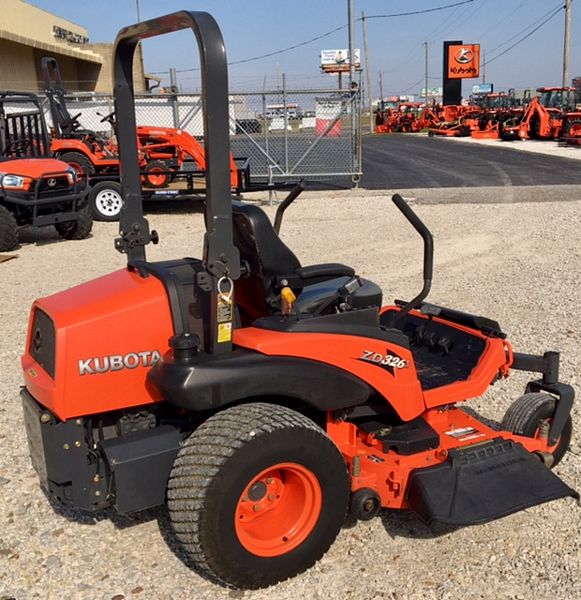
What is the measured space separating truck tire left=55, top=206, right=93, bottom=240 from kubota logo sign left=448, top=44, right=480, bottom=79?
→ 4883 cm

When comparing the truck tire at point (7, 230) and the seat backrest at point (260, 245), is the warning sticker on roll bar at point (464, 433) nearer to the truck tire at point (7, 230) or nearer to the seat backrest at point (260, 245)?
the seat backrest at point (260, 245)

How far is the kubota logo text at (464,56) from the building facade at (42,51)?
27275 mm

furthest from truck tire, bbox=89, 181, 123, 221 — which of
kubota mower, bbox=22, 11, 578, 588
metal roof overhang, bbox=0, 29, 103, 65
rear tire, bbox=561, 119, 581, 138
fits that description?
rear tire, bbox=561, 119, 581, 138

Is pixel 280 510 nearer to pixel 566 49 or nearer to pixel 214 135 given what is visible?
pixel 214 135

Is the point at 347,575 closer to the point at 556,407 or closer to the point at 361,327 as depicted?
the point at 361,327

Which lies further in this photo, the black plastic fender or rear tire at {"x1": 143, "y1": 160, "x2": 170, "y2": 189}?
rear tire at {"x1": 143, "y1": 160, "x2": 170, "y2": 189}

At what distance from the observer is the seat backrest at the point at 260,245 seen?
3.09 meters

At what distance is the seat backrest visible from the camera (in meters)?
3.09

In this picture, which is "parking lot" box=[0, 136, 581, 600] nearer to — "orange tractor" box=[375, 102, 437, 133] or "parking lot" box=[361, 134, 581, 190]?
"parking lot" box=[361, 134, 581, 190]

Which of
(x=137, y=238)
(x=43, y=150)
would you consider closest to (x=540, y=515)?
(x=137, y=238)

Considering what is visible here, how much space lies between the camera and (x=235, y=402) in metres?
2.95

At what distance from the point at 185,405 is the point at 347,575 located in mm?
1078

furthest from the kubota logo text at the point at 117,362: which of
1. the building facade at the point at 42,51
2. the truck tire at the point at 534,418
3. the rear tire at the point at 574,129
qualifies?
the rear tire at the point at 574,129

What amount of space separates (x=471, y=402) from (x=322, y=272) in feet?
6.66
